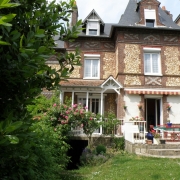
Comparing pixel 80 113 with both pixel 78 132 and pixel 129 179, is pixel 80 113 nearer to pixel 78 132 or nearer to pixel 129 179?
pixel 78 132

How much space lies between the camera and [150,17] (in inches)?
612

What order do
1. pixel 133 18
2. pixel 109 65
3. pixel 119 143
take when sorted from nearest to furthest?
pixel 119 143 → pixel 133 18 → pixel 109 65

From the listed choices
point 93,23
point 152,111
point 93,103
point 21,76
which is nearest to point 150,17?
point 93,23

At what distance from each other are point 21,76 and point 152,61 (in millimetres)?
14246

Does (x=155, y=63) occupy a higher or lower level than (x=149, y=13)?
lower

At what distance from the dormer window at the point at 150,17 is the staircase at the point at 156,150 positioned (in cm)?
929

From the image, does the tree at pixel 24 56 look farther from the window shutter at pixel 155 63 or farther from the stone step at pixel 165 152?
the window shutter at pixel 155 63

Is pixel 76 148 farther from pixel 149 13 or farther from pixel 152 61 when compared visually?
pixel 149 13

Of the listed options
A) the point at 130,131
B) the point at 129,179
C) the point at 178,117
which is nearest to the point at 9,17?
the point at 129,179

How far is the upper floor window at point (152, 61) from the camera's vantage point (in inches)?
589

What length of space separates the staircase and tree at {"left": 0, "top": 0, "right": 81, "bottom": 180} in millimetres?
8189

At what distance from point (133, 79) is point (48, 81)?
40.2ft

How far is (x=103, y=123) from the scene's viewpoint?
12141 millimetres

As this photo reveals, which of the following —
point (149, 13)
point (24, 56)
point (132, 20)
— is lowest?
point (24, 56)
